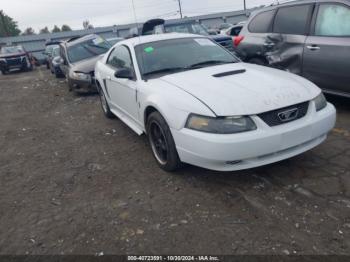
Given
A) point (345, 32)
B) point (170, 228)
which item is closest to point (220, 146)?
point (170, 228)

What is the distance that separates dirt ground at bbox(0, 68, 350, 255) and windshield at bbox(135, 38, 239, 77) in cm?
122

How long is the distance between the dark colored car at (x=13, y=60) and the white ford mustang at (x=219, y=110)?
1903 centimetres

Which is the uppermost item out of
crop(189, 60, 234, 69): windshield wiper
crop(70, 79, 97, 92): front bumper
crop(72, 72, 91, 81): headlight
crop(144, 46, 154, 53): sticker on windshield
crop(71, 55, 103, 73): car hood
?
crop(144, 46, 154, 53): sticker on windshield

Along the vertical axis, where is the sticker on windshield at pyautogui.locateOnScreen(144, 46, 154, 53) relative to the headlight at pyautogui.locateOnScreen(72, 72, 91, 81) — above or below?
above

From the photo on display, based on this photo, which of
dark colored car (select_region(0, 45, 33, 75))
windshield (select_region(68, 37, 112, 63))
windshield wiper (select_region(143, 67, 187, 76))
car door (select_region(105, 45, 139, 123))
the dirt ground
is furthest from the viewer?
dark colored car (select_region(0, 45, 33, 75))

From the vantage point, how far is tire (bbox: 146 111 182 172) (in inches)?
138

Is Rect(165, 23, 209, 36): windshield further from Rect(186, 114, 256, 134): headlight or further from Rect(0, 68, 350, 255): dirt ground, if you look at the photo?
Rect(186, 114, 256, 134): headlight

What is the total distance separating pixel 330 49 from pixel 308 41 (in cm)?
44

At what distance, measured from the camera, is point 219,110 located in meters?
3.05

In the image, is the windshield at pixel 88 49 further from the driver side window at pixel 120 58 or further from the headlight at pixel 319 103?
the headlight at pixel 319 103

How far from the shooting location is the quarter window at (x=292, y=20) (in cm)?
530

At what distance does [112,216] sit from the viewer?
123 inches

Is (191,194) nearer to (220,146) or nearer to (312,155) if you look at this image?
(220,146)

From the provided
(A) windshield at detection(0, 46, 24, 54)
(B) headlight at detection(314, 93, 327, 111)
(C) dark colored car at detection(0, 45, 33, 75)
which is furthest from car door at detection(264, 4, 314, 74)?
(A) windshield at detection(0, 46, 24, 54)
